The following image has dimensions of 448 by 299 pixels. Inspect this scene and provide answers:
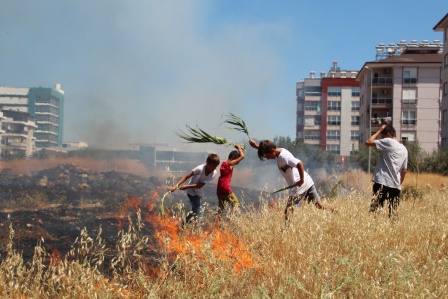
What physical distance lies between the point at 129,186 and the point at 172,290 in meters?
20.7

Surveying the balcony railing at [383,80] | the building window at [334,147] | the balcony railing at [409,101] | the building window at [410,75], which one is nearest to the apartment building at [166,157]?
the balcony railing at [383,80]

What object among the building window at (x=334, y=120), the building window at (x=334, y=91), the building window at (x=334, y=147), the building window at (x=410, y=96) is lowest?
the building window at (x=334, y=147)

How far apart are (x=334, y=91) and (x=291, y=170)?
3349 inches

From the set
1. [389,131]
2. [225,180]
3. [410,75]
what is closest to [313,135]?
[410,75]

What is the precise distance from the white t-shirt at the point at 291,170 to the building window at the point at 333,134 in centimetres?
8181

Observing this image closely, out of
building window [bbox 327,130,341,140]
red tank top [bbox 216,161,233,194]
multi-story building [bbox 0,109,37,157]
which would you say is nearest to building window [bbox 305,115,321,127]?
building window [bbox 327,130,341,140]

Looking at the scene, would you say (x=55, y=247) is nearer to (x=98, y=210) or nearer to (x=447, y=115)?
(x=98, y=210)

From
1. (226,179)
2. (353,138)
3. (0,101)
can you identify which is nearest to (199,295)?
(226,179)

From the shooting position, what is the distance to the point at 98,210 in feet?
58.0

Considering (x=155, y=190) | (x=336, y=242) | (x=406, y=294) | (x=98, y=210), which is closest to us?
(x=406, y=294)

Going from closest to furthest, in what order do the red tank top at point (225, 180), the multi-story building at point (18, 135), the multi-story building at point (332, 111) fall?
the red tank top at point (225, 180)
the multi-story building at point (18, 135)
the multi-story building at point (332, 111)

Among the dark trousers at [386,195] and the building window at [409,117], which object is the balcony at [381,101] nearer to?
the building window at [409,117]

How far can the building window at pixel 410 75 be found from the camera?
61.1m

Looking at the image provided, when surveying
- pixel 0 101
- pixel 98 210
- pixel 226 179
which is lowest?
pixel 98 210
